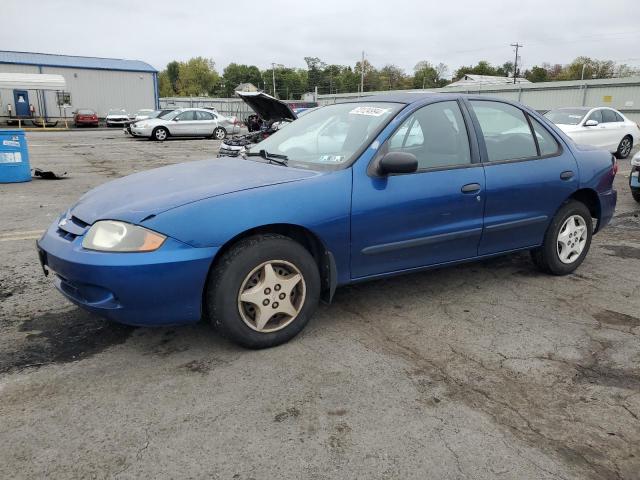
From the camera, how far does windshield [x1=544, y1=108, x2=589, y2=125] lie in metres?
13.2

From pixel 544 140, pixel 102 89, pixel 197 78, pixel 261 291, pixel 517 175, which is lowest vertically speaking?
pixel 261 291

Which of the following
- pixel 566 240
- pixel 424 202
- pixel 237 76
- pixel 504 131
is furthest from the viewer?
pixel 237 76

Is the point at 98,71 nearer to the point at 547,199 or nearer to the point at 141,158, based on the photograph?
the point at 141,158

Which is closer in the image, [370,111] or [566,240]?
[370,111]

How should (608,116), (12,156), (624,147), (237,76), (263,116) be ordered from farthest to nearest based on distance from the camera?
1. (237,76)
2. (624,147)
3. (608,116)
4. (263,116)
5. (12,156)

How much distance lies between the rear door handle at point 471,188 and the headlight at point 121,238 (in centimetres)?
215

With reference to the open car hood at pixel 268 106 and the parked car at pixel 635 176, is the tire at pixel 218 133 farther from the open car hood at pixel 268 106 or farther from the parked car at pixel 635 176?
the parked car at pixel 635 176

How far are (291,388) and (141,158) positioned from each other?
13.5 meters

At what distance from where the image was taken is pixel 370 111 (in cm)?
388

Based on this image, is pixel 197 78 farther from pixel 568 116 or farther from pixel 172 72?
pixel 568 116

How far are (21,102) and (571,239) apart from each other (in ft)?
129

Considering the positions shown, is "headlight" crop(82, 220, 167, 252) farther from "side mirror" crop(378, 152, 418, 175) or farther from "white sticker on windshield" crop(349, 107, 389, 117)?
"white sticker on windshield" crop(349, 107, 389, 117)

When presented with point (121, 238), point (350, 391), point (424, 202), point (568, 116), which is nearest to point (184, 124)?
point (568, 116)

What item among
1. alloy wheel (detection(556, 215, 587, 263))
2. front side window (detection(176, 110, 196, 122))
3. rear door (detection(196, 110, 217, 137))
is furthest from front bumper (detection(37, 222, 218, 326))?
rear door (detection(196, 110, 217, 137))
